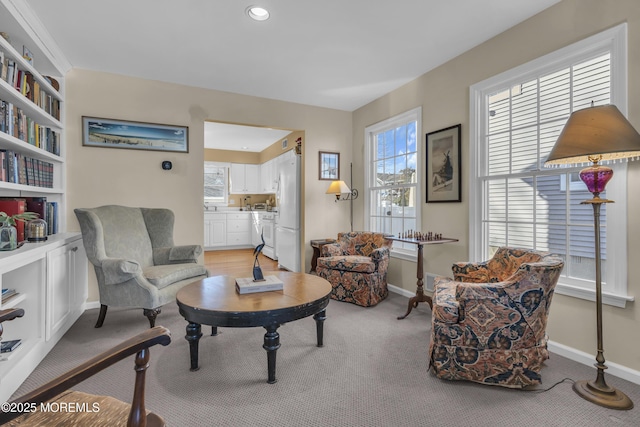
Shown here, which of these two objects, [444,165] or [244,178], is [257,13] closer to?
[444,165]

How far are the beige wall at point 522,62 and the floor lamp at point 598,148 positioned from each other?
1.25 feet

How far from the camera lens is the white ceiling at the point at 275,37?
2389 mm

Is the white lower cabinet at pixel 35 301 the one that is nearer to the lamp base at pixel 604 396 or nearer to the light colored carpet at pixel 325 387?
the light colored carpet at pixel 325 387

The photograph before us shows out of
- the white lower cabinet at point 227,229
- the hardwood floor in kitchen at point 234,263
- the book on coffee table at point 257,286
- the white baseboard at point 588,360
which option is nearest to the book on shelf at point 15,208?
the book on coffee table at point 257,286

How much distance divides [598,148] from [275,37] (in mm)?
2489

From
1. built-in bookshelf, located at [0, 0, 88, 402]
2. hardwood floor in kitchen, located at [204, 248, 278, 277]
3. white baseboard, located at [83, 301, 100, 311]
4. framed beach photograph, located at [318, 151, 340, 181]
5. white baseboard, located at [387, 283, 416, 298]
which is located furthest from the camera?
hardwood floor in kitchen, located at [204, 248, 278, 277]

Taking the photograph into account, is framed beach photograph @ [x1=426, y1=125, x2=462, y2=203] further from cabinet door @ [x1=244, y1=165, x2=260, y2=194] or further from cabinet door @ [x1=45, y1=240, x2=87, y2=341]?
cabinet door @ [x1=244, y1=165, x2=260, y2=194]

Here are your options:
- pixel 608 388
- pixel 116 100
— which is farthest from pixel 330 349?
pixel 116 100

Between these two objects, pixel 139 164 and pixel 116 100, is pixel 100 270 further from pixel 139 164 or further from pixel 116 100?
pixel 116 100

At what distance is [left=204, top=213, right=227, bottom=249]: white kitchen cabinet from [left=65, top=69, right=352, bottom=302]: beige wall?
3.69 m

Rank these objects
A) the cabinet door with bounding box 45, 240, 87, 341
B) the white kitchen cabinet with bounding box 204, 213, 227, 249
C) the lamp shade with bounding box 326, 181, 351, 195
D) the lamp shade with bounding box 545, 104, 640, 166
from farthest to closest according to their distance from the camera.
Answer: the white kitchen cabinet with bounding box 204, 213, 227, 249
the lamp shade with bounding box 326, 181, 351, 195
the cabinet door with bounding box 45, 240, 87, 341
the lamp shade with bounding box 545, 104, 640, 166

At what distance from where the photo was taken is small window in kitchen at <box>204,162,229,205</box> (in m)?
7.97

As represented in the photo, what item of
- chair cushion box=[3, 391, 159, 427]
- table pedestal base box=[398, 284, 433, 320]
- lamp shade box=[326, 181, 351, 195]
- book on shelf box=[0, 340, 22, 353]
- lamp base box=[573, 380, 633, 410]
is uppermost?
lamp shade box=[326, 181, 351, 195]

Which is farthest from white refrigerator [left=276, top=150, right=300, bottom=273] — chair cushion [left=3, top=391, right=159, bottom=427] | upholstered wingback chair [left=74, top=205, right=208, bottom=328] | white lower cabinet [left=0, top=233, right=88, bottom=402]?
chair cushion [left=3, top=391, right=159, bottom=427]
